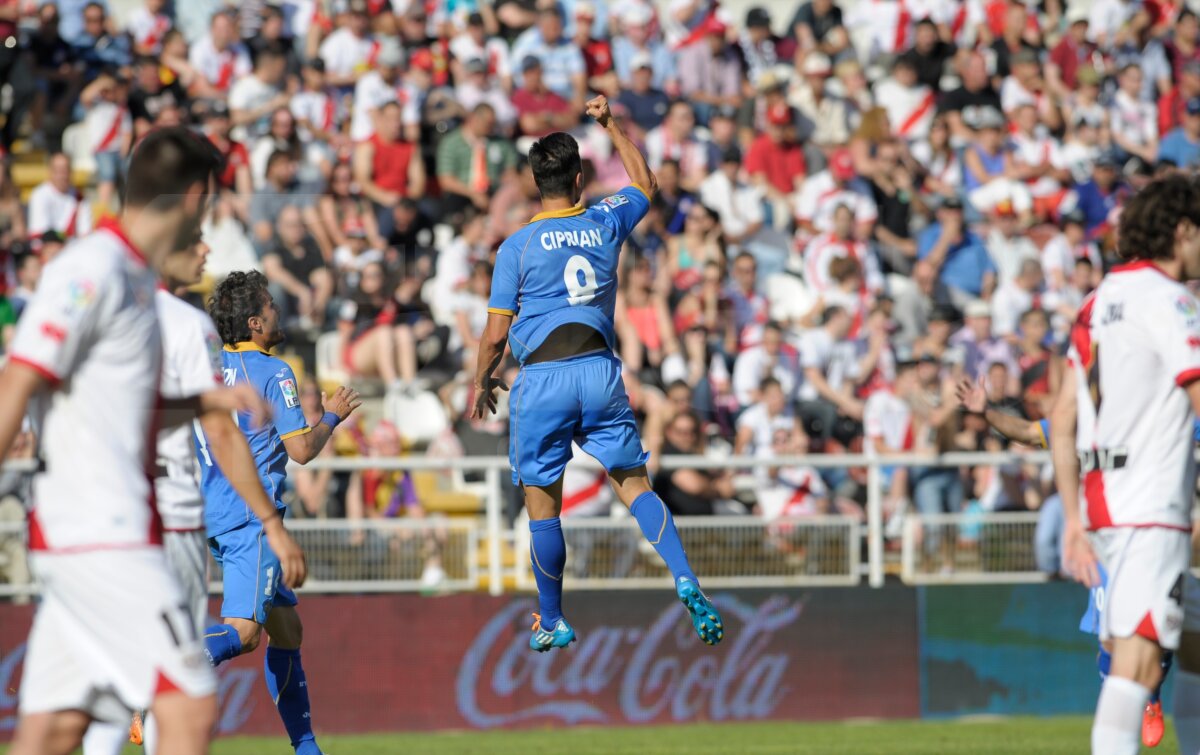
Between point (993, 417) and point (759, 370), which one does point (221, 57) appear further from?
point (993, 417)

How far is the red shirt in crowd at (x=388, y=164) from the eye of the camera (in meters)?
17.8

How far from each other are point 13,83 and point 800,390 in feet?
30.0

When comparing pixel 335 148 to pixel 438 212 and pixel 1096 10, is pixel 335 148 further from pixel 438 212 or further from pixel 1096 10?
pixel 1096 10

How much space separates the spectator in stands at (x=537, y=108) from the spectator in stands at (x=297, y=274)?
3.10 metres

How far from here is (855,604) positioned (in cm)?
1426

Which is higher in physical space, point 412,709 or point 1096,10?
point 1096,10

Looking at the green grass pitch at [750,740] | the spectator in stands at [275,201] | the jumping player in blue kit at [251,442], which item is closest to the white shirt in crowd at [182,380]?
the jumping player in blue kit at [251,442]

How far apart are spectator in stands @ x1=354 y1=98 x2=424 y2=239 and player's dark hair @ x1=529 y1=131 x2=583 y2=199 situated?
29.4 feet

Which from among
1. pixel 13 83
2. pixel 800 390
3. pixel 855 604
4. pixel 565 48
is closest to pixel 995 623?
pixel 855 604

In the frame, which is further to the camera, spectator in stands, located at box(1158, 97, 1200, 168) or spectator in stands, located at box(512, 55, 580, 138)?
spectator in stands, located at box(1158, 97, 1200, 168)

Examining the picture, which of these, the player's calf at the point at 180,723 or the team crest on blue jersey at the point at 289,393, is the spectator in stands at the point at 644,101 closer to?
the team crest on blue jersey at the point at 289,393

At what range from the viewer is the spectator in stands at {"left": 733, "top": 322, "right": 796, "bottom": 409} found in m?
15.8

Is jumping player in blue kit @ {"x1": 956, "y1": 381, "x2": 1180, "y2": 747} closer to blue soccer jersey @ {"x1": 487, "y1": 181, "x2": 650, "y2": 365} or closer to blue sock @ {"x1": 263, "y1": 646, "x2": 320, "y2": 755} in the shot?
blue soccer jersey @ {"x1": 487, "y1": 181, "x2": 650, "y2": 365}

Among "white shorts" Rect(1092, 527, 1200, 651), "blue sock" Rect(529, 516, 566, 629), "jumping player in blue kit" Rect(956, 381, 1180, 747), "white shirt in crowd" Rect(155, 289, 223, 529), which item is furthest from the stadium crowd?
"white shorts" Rect(1092, 527, 1200, 651)
